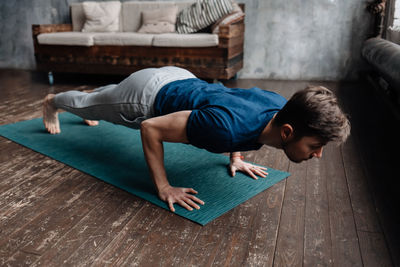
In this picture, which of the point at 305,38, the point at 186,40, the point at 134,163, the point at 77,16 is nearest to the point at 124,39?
the point at 186,40

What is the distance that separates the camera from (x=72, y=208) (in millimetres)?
1344

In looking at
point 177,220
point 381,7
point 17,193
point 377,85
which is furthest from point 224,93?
point 381,7

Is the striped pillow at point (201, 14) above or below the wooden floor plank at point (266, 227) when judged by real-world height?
above

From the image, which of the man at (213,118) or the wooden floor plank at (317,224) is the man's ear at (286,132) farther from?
the wooden floor plank at (317,224)

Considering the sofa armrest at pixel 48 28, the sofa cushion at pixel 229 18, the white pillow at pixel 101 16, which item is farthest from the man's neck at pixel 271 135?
the sofa armrest at pixel 48 28

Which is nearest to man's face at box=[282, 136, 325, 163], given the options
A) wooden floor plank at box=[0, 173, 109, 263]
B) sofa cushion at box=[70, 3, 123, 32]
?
wooden floor plank at box=[0, 173, 109, 263]

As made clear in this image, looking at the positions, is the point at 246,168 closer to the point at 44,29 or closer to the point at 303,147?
the point at 303,147

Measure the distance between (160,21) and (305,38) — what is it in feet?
5.37

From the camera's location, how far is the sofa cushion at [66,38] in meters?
3.59

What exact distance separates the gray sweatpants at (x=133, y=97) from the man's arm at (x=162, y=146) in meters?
0.20

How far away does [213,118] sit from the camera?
1141 mm

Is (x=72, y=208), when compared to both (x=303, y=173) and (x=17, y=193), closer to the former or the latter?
(x=17, y=193)

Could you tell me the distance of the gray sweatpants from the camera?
147 centimetres

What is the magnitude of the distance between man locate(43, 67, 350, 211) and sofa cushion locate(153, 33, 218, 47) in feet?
5.48
